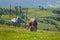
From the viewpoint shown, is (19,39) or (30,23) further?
(30,23)

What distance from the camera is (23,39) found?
1125 inches

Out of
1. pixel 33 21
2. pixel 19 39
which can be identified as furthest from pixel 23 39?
pixel 33 21

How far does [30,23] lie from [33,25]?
998 millimetres

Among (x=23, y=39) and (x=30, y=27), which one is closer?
(x=23, y=39)

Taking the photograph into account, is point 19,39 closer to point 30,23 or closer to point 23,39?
point 23,39

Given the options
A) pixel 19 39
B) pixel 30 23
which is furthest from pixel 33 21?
pixel 19 39

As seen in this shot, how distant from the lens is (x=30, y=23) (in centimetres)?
6444

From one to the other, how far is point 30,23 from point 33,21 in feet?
5.15

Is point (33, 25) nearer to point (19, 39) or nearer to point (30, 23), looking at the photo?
point (30, 23)

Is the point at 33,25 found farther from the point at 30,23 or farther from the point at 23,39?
the point at 23,39

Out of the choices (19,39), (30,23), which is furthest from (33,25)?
(19,39)

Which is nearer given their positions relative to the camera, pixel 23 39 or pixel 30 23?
pixel 23 39

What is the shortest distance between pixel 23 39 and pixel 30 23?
118ft

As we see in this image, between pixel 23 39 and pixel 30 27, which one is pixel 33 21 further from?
pixel 23 39
